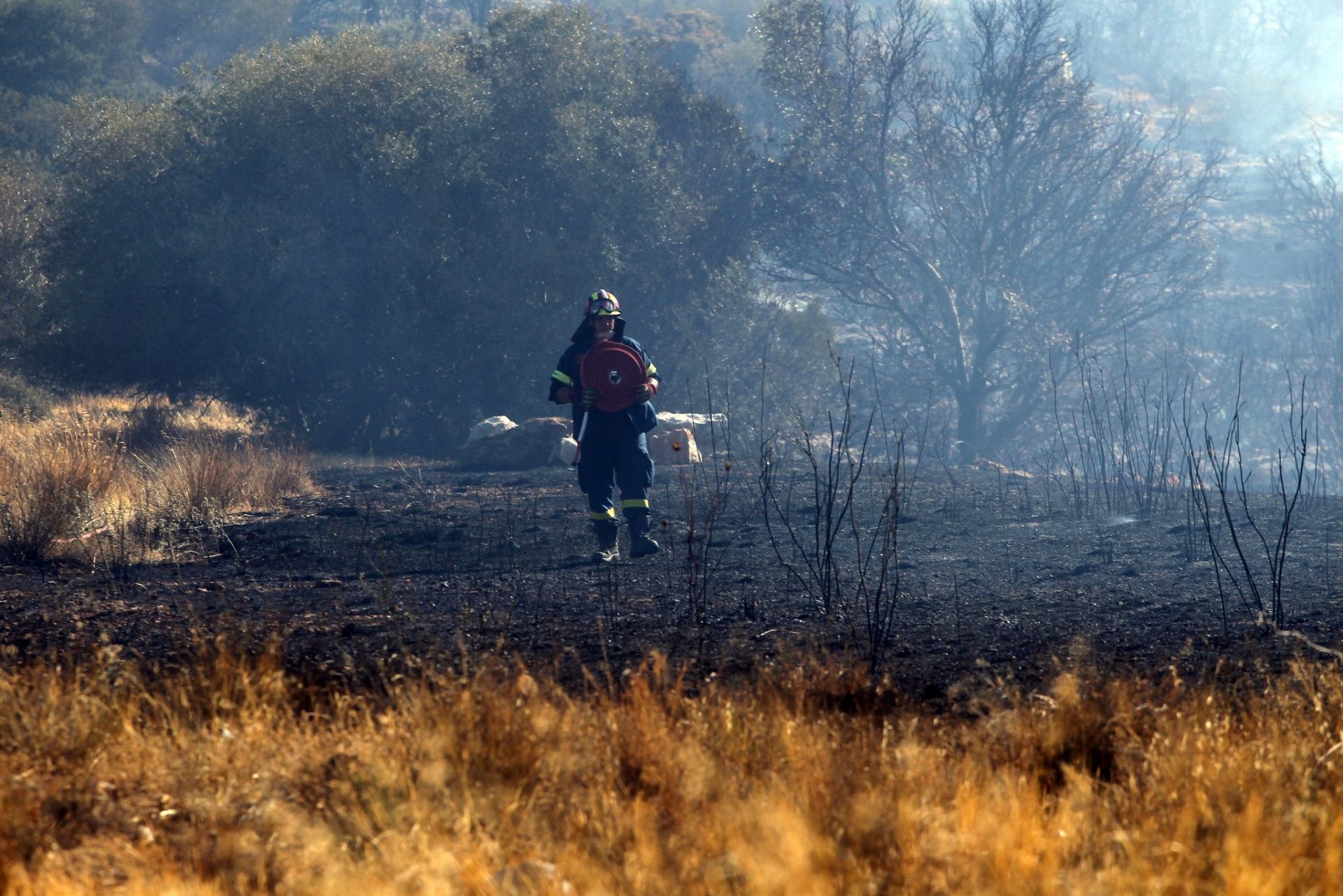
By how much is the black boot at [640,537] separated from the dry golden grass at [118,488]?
3.26 meters

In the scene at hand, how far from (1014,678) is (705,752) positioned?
5.84 ft

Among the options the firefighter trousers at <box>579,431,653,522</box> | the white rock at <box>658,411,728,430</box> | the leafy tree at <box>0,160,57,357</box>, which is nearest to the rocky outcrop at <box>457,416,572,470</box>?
the white rock at <box>658,411,728,430</box>

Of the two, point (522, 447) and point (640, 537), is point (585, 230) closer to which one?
point (522, 447)

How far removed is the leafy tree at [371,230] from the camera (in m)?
19.0

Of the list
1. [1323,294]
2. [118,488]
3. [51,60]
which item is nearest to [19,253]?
[51,60]

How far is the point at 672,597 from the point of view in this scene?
7211 millimetres

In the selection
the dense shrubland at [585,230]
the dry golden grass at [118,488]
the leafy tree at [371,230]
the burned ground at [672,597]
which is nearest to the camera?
the burned ground at [672,597]

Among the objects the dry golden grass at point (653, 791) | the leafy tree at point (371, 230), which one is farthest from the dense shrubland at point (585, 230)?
the dry golden grass at point (653, 791)

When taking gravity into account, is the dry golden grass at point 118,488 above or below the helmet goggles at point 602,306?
below

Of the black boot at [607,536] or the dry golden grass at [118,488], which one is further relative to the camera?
the black boot at [607,536]

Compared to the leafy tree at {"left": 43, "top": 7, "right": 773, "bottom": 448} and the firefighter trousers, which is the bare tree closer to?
the leafy tree at {"left": 43, "top": 7, "right": 773, "bottom": 448}

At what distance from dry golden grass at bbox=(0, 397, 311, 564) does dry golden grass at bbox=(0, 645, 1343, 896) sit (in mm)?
4653

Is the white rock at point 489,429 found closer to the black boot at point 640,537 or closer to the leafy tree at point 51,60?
the black boot at point 640,537

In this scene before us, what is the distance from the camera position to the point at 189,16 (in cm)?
4106
